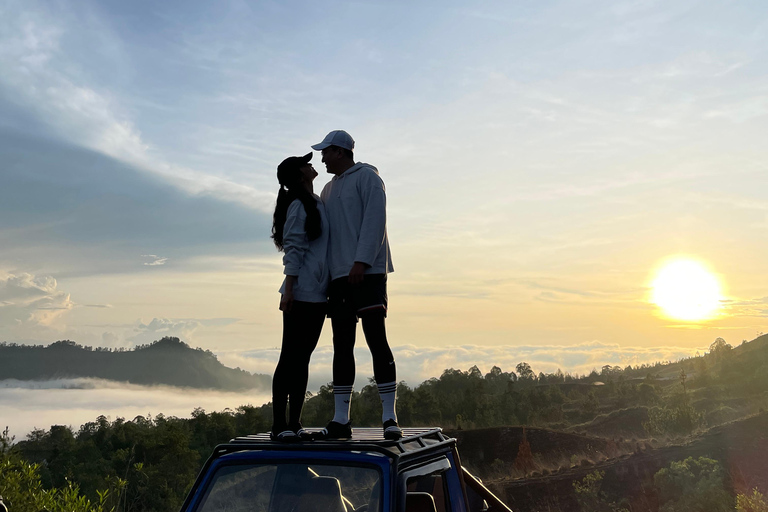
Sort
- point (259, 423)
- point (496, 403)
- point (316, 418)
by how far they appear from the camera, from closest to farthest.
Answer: point (259, 423) → point (316, 418) → point (496, 403)

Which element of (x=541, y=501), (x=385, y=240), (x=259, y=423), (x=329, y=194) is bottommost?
Result: (x=541, y=501)

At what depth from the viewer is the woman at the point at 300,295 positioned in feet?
15.6

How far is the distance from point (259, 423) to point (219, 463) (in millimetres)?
26790

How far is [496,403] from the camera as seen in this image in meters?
43.9

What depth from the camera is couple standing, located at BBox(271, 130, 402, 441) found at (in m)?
4.79

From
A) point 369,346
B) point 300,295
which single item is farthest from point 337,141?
point 369,346

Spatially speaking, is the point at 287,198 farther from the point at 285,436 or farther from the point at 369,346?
the point at 285,436

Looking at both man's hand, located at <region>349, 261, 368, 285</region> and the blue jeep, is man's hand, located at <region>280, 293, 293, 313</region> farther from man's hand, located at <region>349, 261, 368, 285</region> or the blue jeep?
the blue jeep

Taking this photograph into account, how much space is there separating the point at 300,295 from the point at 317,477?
1.54 metres

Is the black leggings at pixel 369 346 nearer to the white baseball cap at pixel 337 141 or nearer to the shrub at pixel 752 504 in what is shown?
→ the white baseball cap at pixel 337 141

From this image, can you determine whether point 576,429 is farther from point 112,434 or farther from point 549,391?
point 112,434

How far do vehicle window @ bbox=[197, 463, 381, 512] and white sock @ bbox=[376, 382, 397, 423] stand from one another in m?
1.13

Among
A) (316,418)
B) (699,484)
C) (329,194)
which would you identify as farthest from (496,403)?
(329,194)

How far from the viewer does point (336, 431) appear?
4488 millimetres
